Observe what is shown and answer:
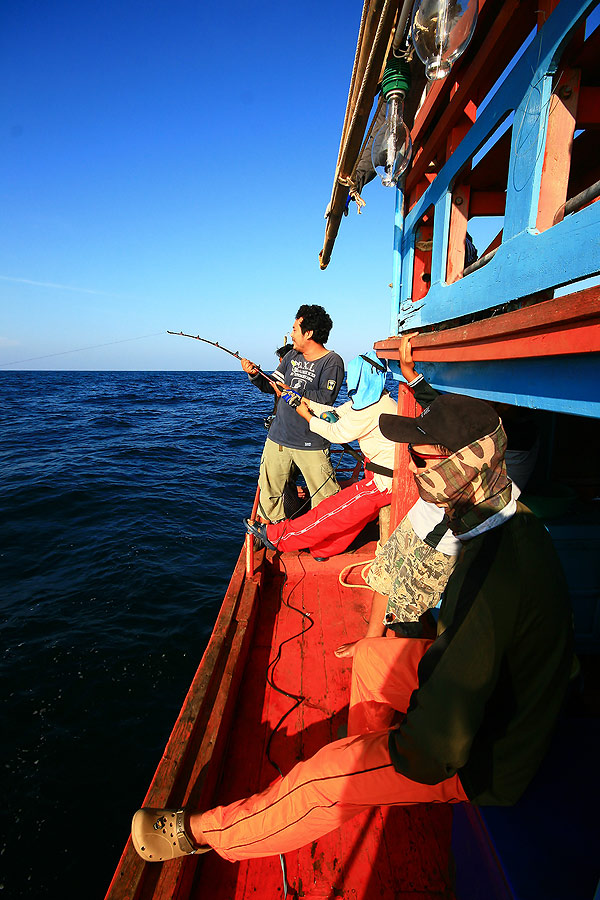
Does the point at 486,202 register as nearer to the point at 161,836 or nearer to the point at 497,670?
the point at 497,670

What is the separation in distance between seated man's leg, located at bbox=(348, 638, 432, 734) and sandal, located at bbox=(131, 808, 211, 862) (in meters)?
0.89

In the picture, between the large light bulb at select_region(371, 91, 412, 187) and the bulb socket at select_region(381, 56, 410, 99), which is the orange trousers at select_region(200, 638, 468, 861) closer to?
the large light bulb at select_region(371, 91, 412, 187)

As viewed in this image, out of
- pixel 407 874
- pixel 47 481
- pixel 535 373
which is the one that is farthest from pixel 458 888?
pixel 47 481

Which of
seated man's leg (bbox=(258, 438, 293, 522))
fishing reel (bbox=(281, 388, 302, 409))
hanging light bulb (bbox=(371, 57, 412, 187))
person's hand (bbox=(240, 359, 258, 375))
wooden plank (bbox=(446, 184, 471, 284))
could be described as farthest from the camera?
person's hand (bbox=(240, 359, 258, 375))

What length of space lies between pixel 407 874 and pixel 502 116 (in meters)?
3.36

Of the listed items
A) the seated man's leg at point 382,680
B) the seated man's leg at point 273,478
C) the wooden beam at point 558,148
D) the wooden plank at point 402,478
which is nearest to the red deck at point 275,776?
the seated man's leg at point 382,680

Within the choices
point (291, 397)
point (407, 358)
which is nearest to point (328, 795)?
point (407, 358)

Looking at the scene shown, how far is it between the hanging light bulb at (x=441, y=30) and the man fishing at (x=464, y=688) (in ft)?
4.21

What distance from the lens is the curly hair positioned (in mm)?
4402

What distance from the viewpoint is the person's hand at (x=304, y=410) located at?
4.00 meters

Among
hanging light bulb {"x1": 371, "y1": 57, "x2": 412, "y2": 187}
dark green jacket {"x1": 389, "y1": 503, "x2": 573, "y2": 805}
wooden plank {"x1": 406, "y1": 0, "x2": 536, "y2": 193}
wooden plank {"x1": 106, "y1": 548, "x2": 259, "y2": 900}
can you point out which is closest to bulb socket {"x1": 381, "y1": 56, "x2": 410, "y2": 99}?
hanging light bulb {"x1": 371, "y1": 57, "x2": 412, "y2": 187}

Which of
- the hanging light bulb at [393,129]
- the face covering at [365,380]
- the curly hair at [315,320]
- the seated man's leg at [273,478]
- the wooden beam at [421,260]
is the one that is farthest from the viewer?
the seated man's leg at [273,478]

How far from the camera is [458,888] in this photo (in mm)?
1839

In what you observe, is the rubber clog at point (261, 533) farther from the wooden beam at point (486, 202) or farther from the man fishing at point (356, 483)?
the wooden beam at point (486, 202)
